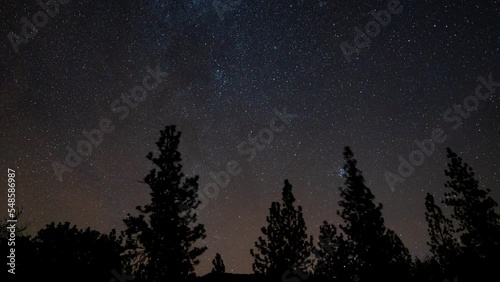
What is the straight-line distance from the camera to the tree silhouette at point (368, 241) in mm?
24375

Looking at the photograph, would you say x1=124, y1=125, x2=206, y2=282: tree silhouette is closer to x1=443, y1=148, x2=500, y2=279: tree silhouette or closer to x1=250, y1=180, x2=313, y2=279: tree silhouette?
x1=250, y1=180, x2=313, y2=279: tree silhouette

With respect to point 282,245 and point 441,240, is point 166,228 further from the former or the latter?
point 441,240

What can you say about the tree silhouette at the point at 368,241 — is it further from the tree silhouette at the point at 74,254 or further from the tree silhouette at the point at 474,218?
the tree silhouette at the point at 74,254

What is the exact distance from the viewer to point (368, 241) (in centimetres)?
2550

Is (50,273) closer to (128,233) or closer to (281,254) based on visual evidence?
(128,233)

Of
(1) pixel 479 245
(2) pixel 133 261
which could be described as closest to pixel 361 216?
(1) pixel 479 245

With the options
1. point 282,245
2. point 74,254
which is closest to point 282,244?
point 282,245

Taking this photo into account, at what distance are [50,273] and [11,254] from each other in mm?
3009

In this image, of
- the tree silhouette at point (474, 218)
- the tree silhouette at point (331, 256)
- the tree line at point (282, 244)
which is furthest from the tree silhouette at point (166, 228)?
the tree silhouette at point (474, 218)

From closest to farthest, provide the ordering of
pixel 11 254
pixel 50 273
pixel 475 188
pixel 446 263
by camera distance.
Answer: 1. pixel 11 254
2. pixel 50 273
3. pixel 475 188
4. pixel 446 263

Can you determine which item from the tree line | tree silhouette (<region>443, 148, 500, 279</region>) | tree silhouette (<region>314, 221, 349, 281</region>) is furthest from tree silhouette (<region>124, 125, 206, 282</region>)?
tree silhouette (<region>443, 148, 500, 279</region>)

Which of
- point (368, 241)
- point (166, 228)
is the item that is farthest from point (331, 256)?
point (166, 228)

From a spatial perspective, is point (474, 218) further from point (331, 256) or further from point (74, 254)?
point (74, 254)

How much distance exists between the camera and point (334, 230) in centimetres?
2700
